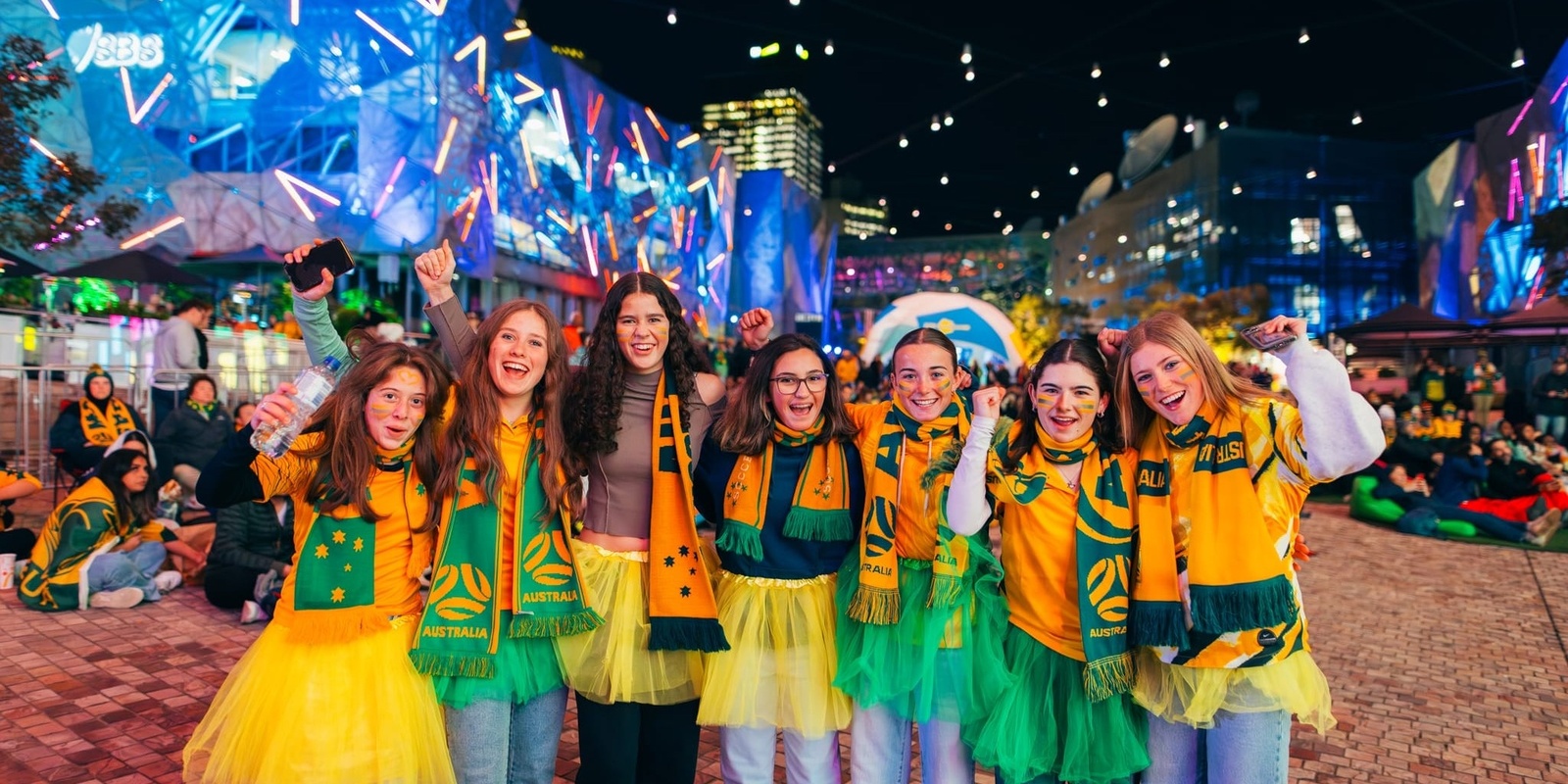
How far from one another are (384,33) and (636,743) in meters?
20.3

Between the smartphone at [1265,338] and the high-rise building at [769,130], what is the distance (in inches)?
3883

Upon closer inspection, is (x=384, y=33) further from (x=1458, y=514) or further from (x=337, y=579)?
(x=1458, y=514)

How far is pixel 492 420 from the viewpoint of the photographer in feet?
8.33

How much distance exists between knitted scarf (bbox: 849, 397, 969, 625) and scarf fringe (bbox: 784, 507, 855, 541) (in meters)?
0.07

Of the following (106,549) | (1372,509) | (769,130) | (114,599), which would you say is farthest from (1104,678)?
(769,130)

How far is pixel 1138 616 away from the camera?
7.76 ft

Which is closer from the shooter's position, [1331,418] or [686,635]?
[1331,418]

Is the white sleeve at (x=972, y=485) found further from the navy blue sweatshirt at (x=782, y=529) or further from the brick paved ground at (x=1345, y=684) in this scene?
the brick paved ground at (x=1345, y=684)

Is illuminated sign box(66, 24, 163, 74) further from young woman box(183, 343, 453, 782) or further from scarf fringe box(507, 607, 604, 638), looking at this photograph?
scarf fringe box(507, 607, 604, 638)

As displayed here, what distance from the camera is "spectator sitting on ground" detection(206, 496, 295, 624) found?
546 centimetres

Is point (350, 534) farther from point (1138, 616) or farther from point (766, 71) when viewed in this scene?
point (766, 71)

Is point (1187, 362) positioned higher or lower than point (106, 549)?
higher

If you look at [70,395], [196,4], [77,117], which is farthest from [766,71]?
[70,395]

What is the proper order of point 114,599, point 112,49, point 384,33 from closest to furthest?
1. point 114,599
2. point 112,49
3. point 384,33
